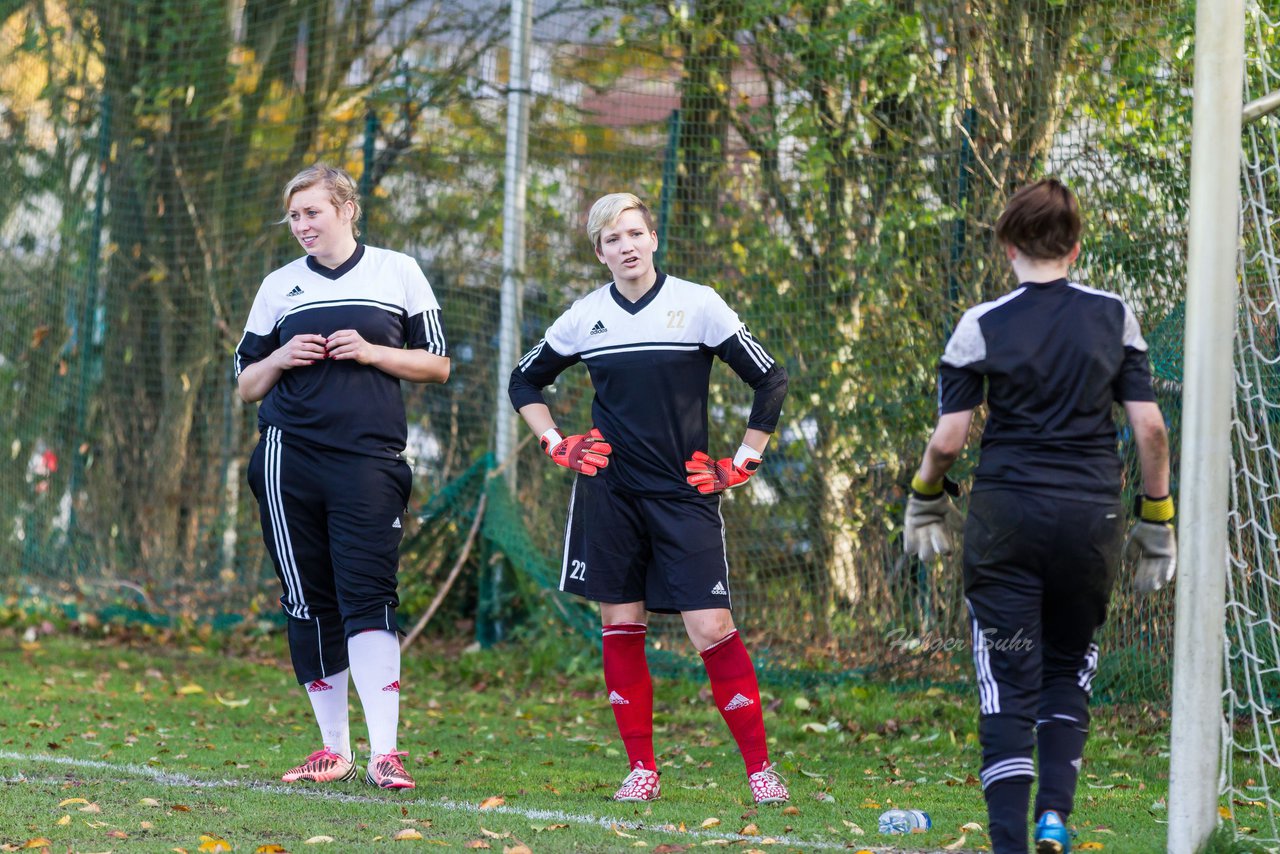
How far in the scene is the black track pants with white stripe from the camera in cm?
350

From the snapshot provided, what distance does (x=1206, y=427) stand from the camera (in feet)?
12.3

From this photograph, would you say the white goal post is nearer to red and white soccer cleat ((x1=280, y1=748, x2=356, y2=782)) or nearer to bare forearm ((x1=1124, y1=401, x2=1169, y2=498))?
bare forearm ((x1=1124, y1=401, x2=1169, y2=498))

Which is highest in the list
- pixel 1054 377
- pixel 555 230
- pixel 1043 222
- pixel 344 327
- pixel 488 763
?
pixel 555 230

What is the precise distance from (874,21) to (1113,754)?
12.0 feet

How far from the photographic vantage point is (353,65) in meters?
9.60

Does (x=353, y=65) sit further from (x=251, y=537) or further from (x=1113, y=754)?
(x=1113, y=754)

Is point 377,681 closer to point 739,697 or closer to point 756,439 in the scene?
point 739,697

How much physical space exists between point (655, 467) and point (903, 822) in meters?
1.36

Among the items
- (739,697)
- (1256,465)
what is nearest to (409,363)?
(739,697)

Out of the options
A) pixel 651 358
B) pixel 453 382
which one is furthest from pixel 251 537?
pixel 651 358

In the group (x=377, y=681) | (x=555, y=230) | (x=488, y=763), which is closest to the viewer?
(x=377, y=681)

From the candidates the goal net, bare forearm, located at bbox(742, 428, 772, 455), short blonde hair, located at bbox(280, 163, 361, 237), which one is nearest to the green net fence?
the goal net

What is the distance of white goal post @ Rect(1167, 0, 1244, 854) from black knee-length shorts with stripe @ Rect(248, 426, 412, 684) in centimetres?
259

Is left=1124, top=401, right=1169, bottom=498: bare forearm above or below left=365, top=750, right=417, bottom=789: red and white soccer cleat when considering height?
above
